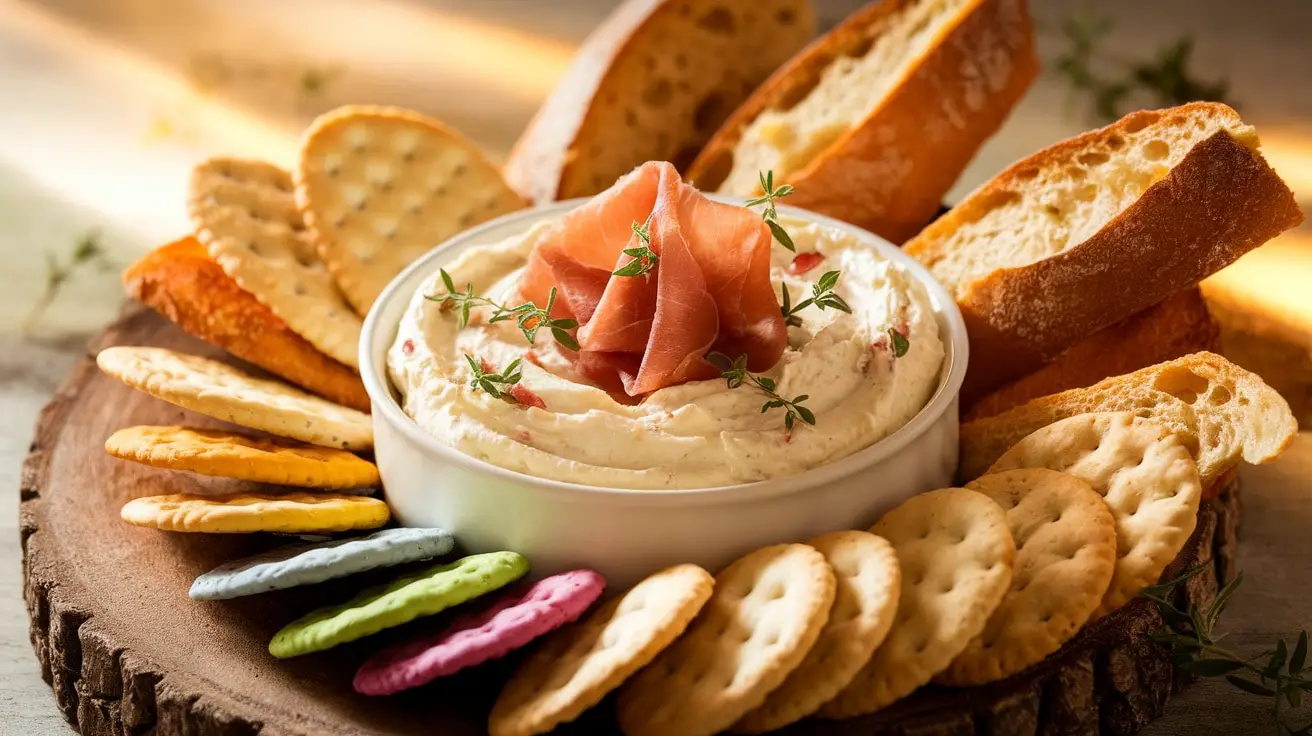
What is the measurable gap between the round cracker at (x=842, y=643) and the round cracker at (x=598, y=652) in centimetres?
19

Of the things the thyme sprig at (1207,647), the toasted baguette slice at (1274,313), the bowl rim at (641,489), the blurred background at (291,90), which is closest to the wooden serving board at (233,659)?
the thyme sprig at (1207,647)

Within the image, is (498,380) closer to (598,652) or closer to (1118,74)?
(598,652)

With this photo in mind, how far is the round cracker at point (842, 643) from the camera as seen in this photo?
2221mm

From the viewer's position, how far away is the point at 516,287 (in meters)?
2.96

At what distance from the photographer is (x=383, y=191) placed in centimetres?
359

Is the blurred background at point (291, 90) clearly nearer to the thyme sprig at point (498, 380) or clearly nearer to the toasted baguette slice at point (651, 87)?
the toasted baguette slice at point (651, 87)

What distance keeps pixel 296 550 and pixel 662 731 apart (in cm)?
81

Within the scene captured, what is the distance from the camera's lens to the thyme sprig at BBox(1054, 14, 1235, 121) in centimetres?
473

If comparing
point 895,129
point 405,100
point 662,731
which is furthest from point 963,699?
point 405,100

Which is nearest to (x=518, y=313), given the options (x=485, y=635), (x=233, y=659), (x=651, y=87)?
(x=485, y=635)

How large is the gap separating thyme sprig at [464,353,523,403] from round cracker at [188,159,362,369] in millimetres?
605

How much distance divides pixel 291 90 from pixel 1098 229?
365 centimetres

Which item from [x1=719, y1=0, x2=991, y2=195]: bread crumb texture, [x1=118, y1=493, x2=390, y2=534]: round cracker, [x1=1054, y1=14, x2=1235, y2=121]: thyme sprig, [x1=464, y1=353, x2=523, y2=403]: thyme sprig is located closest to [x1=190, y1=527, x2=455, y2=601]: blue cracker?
[x1=118, y1=493, x2=390, y2=534]: round cracker

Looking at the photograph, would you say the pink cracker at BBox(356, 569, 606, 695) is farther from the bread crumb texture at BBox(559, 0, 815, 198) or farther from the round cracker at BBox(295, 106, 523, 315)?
the bread crumb texture at BBox(559, 0, 815, 198)
